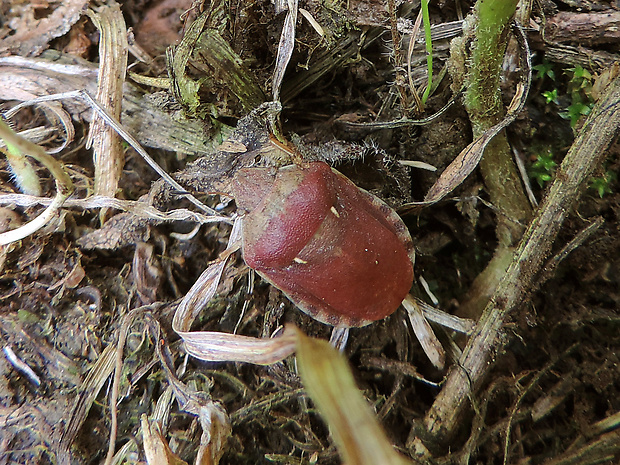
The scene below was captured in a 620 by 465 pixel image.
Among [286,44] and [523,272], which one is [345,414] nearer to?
[523,272]

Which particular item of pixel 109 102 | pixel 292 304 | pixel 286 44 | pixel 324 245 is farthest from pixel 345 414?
pixel 109 102

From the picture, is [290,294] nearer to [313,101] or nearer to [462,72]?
[313,101]

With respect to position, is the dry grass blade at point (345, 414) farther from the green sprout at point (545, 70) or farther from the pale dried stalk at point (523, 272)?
the green sprout at point (545, 70)

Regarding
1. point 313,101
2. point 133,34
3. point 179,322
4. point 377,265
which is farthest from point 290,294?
point 133,34

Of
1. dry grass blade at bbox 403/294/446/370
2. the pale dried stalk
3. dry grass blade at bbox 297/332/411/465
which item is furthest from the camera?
dry grass blade at bbox 403/294/446/370

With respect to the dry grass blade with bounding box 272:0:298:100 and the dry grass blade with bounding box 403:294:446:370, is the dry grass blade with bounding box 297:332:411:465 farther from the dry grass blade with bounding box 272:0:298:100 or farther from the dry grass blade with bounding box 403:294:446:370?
the dry grass blade with bounding box 272:0:298:100

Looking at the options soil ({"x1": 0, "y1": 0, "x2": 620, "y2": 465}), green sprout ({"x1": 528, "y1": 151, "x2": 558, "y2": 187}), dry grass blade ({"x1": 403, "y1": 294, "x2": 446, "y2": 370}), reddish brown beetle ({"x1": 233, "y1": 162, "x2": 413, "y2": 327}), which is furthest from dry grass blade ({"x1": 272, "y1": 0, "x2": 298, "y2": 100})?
green sprout ({"x1": 528, "y1": 151, "x2": 558, "y2": 187})
